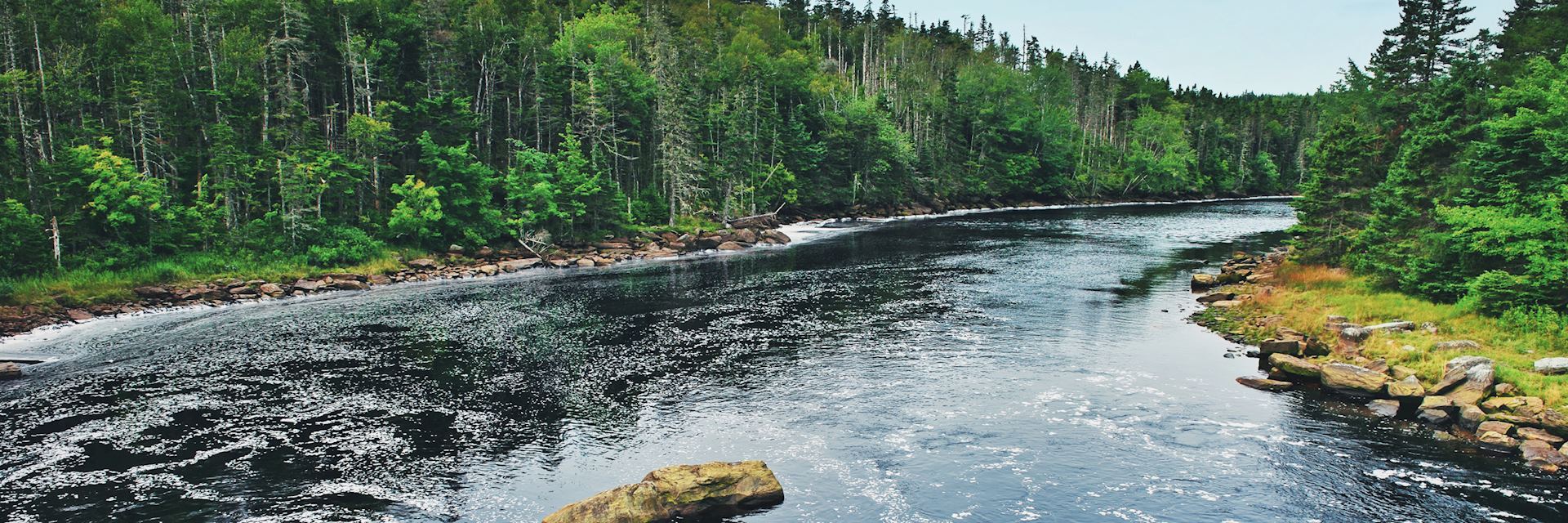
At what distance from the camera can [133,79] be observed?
53.2 m

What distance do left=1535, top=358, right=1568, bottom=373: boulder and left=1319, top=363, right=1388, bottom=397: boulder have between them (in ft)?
11.9

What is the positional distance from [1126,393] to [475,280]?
43.3 m

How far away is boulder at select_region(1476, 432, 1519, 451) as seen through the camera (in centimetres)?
2003

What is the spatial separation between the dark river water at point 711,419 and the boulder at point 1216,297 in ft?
4.46

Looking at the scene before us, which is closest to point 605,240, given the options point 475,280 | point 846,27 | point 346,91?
point 475,280

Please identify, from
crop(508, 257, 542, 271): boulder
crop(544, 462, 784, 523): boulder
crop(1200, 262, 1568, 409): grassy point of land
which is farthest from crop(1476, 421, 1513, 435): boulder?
crop(508, 257, 542, 271): boulder

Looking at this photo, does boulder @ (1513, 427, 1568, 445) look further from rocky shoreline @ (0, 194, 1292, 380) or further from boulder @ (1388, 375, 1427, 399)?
rocky shoreline @ (0, 194, 1292, 380)

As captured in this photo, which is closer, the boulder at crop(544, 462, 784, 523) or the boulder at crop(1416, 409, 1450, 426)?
the boulder at crop(544, 462, 784, 523)

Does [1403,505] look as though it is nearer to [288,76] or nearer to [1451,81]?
[1451,81]

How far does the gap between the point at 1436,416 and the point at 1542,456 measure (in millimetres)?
2983

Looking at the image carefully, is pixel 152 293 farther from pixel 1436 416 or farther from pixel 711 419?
pixel 1436 416

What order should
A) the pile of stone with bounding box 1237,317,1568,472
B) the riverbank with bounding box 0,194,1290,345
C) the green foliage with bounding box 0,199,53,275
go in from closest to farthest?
the pile of stone with bounding box 1237,317,1568,472 → the riverbank with bounding box 0,194,1290,345 → the green foliage with bounding box 0,199,53,275

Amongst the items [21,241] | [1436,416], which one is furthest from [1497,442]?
[21,241]

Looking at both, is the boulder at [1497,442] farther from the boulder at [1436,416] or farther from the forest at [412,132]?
the forest at [412,132]
